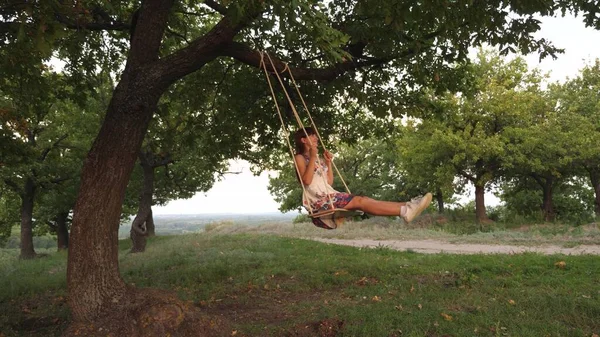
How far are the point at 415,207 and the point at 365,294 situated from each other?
3.00 meters

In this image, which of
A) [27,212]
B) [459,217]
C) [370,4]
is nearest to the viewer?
[370,4]

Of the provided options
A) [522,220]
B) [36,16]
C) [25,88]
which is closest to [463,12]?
[36,16]

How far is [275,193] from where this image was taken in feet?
131

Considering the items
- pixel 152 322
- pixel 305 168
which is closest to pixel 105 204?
pixel 152 322

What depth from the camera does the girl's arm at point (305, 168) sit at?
575 centimetres

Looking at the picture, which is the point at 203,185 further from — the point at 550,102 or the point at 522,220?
the point at 550,102

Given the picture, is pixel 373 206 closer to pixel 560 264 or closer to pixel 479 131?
pixel 560 264

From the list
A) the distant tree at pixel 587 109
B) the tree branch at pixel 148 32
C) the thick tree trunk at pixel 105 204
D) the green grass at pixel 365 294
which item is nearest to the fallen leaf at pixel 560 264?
the green grass at pixel 365 294

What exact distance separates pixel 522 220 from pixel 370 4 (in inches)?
916

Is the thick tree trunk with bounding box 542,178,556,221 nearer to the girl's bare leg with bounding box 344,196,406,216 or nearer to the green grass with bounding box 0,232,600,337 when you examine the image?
the green grass with bounding box 0,232,600,337

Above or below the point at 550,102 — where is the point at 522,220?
below

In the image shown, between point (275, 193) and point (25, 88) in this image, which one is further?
point (275, 193)

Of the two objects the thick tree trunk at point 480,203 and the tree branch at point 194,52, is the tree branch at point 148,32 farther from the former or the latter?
the thick tree trunk at point 480,203

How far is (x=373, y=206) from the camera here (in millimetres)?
5461
